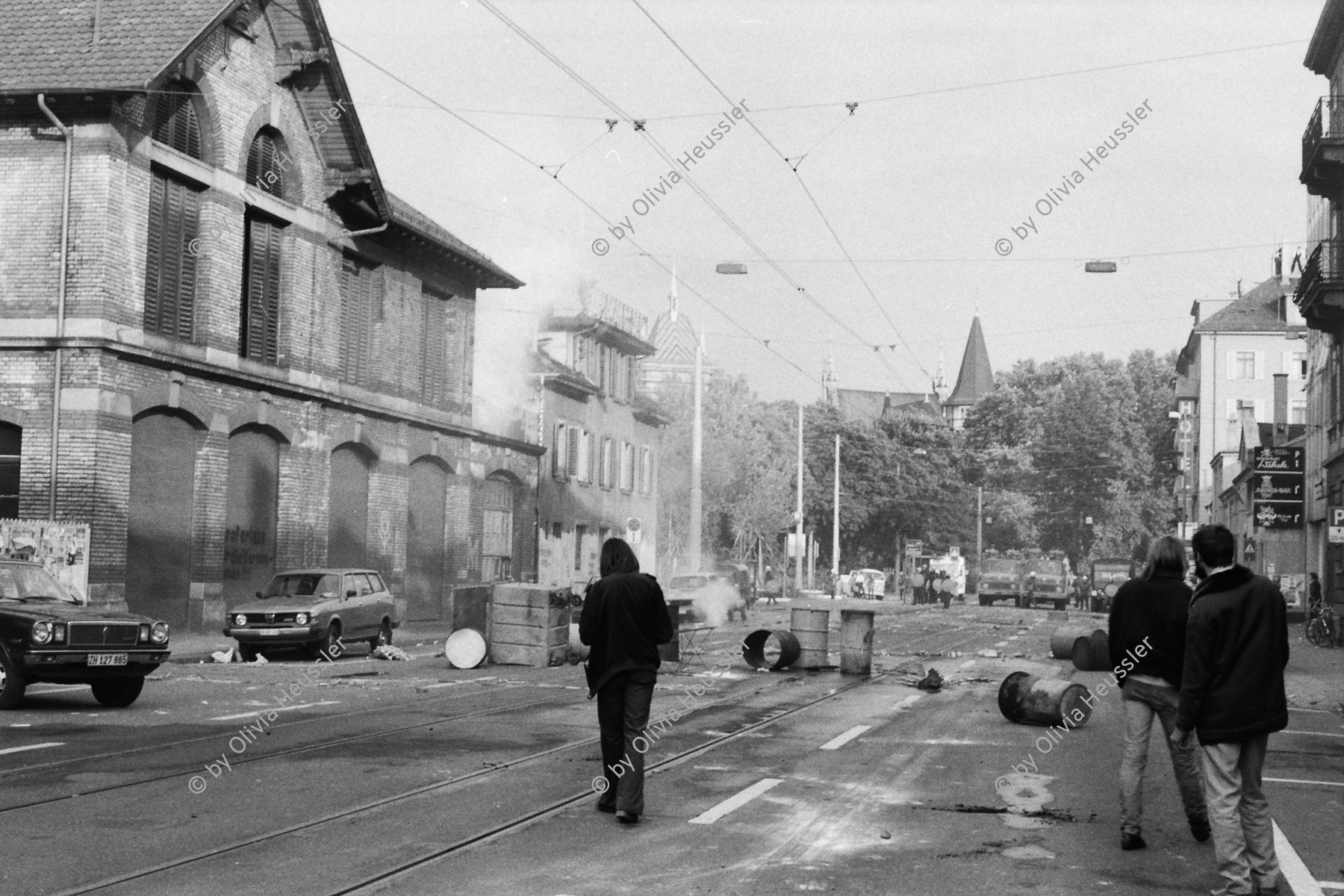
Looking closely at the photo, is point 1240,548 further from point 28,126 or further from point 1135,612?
point 1135,612

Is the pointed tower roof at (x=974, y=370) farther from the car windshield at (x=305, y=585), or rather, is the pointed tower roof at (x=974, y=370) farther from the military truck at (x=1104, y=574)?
the car windshield at (x=305, y=585)

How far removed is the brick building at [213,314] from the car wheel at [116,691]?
910 cm

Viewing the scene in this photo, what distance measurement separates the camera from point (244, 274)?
98.3ft

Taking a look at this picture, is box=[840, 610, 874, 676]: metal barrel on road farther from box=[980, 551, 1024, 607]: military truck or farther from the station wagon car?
box=[980, 551, 1024, 607]: military truck

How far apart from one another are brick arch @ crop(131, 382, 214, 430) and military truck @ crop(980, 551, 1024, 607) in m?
48.9

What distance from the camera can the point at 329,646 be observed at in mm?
24484

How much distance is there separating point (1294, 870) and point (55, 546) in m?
20.2

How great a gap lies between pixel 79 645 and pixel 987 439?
88824mm

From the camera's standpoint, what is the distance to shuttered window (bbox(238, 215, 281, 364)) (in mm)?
29953

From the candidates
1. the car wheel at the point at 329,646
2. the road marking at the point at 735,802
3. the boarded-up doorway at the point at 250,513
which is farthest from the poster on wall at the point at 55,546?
the road marking at the point at 735,802

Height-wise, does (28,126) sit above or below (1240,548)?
above

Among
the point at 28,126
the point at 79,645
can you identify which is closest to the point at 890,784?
the point at 79,645

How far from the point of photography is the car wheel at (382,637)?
2659 cm

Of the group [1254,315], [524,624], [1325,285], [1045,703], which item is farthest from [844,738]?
[1254,315]
